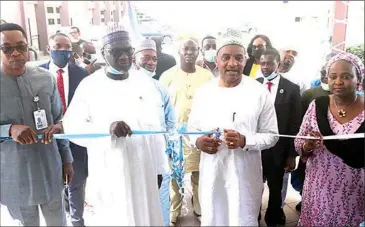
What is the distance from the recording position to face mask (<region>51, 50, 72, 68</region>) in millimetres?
1499

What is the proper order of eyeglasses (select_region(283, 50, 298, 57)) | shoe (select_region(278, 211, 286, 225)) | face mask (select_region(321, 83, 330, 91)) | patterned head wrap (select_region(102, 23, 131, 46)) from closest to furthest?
patterned head wrap (select_region(102, 23, 131, 46)) < face mask (select_region(321, 83, 330, 91)) < eyeglasses (select_region(283, 50, 298, 57)) < shoe (select_region(278, 211, 286, 225))

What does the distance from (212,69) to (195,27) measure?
0.83 ft

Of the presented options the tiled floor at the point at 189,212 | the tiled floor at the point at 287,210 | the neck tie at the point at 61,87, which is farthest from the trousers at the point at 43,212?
the tiled floor at the point at 287,210

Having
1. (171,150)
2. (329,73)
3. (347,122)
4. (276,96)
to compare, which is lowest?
(171,150)

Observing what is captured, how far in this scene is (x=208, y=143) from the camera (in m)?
1.54

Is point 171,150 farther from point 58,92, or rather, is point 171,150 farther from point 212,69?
point 58,92

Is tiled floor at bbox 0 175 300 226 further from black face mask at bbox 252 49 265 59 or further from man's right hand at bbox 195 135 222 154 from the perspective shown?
black face mask at bbox 252 49 265 59

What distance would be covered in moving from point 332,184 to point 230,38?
33.7 inches

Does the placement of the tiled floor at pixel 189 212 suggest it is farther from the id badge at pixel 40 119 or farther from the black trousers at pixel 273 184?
the id badge at pixel 40 119

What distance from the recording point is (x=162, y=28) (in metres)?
1.65

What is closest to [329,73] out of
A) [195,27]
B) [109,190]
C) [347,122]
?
[347,122]

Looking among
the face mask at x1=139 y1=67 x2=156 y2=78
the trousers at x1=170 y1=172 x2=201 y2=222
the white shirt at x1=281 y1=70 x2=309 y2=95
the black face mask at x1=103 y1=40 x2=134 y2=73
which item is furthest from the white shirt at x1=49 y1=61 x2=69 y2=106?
the white shirt at x1=281 y1=70 x2=309 y2=95

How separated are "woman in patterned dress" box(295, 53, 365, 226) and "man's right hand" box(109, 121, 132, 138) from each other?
840 mm

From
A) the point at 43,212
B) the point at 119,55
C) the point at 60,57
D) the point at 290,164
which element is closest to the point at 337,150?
the point at 290,164
